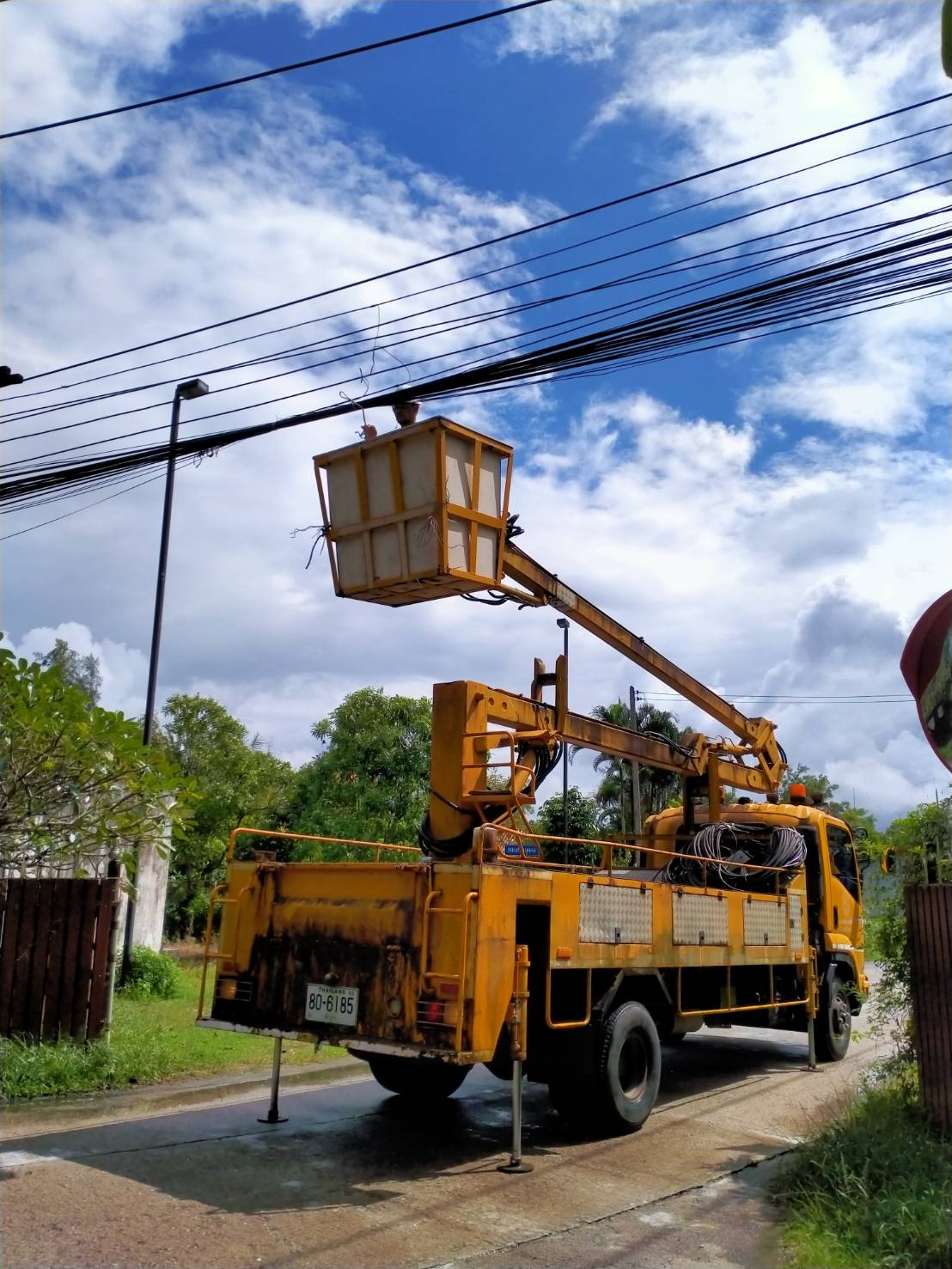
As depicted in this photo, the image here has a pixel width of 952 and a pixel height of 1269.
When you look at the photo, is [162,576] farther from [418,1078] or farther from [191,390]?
[418,1078]

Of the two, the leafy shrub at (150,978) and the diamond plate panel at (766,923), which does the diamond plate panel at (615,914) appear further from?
the leafy shrub at (150,978)

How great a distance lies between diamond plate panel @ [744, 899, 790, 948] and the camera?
980cm

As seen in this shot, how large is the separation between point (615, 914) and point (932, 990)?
6.96ft

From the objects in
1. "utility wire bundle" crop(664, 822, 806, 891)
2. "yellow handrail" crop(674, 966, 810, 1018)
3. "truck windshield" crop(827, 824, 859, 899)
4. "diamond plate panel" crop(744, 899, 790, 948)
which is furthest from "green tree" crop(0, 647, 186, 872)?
"truck windshield" crop(827, 824, 859, 899)

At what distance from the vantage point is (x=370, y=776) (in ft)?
72.3

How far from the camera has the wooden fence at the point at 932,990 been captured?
21.7ft

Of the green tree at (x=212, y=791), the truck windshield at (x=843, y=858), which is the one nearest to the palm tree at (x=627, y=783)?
the green tree at (x=212, y=791)

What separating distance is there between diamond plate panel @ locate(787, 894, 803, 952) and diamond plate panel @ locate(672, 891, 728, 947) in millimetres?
1730

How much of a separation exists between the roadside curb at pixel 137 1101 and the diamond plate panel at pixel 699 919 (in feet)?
12.0

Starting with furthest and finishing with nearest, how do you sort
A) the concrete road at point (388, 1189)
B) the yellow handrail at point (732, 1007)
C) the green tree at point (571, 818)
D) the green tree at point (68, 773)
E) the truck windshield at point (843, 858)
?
the green tree at point (571, 818)
the truck windshield at point (843, 858)
the yellow handrail at point (732, 1007)
the green tree at point (68, 773)
the concrete road at point (388, 1189)

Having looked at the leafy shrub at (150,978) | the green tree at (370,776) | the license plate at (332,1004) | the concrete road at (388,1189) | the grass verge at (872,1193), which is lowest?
the concrete road at (388,1189)

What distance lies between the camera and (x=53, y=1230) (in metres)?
5.25

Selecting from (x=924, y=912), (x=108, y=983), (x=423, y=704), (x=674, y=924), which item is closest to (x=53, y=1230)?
(x=108, y=983)

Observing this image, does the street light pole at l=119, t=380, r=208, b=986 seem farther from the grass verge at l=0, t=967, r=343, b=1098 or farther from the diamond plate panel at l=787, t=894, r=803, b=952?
the diamond plate panel at l=787, t=894, r=803, b=952
